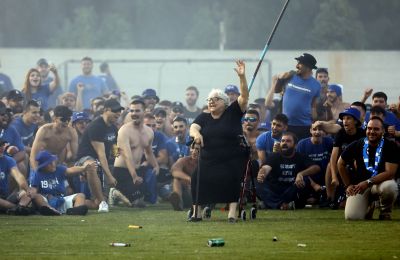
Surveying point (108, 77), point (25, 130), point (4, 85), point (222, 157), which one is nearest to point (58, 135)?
point (25, 130)

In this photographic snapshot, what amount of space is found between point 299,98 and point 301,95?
2.3 inches

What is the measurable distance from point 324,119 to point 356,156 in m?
4.93

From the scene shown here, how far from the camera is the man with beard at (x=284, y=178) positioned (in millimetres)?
19406

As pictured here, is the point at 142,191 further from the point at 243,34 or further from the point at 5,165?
the point at 243,34

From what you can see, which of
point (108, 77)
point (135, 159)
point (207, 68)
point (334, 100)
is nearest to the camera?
Result: point (135, 159)

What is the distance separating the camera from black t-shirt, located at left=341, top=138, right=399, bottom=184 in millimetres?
16531

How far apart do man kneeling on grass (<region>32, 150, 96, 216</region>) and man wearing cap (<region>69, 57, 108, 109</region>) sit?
874 cm

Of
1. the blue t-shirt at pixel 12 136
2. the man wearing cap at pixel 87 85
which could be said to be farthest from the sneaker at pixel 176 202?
the man wearing cap at pixel 87 85

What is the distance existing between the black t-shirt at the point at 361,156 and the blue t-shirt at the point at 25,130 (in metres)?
6.99

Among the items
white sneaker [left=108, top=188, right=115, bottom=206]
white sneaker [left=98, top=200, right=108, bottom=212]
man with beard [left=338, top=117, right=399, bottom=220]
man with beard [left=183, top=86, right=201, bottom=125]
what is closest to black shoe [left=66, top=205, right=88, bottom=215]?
white sneaker [left=98, top=200, right=108, bottom=212]

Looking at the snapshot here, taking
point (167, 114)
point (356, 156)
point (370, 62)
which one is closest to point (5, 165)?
point (356, 156)

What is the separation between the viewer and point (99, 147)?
2120 centimetres

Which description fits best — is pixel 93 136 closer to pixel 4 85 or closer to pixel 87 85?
pixel 4 85

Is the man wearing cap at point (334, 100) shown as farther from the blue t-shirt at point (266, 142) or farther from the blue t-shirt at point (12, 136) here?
the blue t-shirt at point (12, 136)
